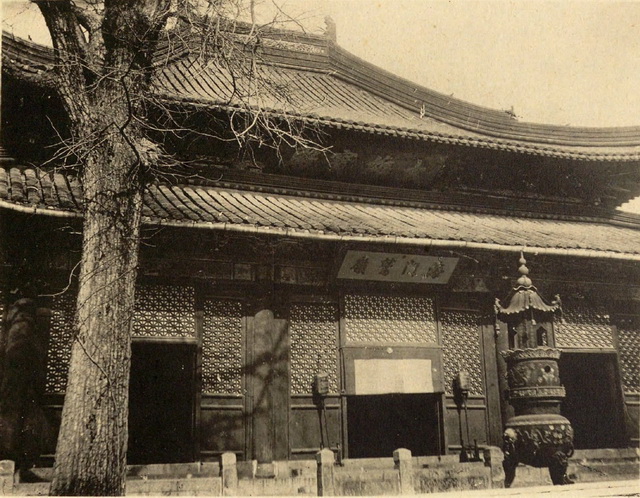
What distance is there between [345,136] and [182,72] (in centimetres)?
327

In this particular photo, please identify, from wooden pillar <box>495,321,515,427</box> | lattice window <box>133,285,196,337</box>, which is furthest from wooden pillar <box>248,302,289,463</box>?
wooden pillar <box>495,321,515,427</box>

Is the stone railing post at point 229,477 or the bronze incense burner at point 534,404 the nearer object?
the stone railing post at point 229,477

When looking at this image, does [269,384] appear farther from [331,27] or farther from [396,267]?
[331,27]

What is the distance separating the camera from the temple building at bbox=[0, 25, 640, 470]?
308 inches

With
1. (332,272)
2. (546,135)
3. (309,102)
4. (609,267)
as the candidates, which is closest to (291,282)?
(332,272)

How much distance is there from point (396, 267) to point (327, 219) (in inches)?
54.0

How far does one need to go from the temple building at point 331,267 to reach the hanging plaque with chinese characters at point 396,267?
3 centimetres

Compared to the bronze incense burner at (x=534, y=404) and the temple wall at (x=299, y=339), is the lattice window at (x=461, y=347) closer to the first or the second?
the temple wall at (x=299, y=339)

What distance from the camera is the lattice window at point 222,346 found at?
8250mm

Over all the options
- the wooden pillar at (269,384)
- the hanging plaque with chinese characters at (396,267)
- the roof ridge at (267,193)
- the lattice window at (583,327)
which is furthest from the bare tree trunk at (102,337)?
the lattice window at (583,327)

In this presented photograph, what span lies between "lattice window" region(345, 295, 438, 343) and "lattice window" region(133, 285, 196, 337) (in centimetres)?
219

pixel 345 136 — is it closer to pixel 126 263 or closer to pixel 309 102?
pixel 309 102

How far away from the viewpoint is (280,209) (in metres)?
8.73

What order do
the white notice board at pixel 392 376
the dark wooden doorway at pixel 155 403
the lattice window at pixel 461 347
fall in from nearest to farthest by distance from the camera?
the white notice board at pixel 392 376 < the lattice window at pixel 461 347 < the dark wooden doorway at pixel 155 403
